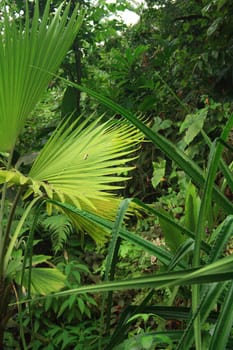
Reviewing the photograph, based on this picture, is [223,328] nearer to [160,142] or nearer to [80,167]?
[160,142]

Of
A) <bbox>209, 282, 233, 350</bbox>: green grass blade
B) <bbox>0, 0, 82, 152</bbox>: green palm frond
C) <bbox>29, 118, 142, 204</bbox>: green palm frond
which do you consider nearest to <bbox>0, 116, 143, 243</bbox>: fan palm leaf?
<bbox>29, 118, 142, 204</bbox>: green palm frond

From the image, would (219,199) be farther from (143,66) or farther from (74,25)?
(143,66)

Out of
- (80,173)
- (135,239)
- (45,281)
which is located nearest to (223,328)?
(135,239)

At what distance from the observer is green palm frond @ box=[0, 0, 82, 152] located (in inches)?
57.2

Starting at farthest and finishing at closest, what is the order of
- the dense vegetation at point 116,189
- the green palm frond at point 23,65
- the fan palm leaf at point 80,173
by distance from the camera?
1. the green palm frond at point 23,65
2. the fan palm leaf at point 80,173
3. the dense vegetation at point 116,189

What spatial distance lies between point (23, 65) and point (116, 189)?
138 cm

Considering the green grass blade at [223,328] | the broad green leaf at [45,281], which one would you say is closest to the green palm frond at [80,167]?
the broad green leaf at [45,281]

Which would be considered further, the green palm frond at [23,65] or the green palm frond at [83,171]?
the green palm frond at [23,65]

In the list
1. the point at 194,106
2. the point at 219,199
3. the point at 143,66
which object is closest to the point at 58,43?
the point at 219,199

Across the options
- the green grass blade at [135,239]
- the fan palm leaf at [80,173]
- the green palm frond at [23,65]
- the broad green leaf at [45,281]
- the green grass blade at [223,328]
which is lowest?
the broad green leaf at [45,281]

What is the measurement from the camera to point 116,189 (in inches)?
108

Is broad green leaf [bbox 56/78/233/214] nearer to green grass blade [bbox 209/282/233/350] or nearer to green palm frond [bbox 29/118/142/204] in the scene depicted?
green grass blade [bbox 209/282/233/350]

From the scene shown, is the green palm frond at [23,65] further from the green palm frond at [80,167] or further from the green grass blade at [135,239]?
the green grass blade at [135,239]

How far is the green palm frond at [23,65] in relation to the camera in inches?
57.2
